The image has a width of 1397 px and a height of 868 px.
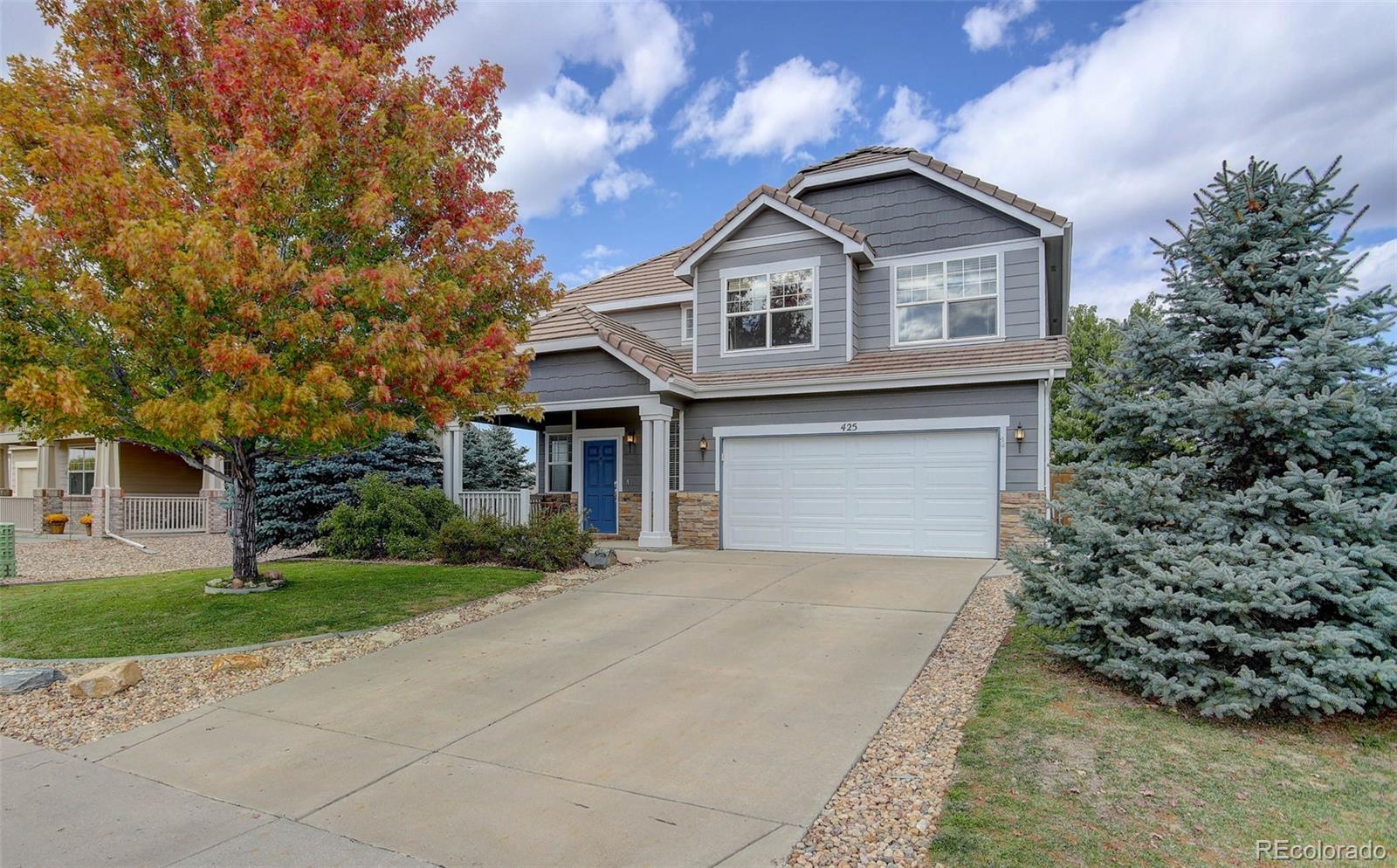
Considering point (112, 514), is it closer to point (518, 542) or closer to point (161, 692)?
point (518, 542)

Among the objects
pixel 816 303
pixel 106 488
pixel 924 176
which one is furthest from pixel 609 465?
pixel 106 488

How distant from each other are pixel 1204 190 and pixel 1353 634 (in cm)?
339

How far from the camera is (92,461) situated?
22859 millimetres

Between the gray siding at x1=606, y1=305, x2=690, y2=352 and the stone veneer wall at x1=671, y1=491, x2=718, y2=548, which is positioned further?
the gray siding at x1=606, y1=305, x2=690, y2=352

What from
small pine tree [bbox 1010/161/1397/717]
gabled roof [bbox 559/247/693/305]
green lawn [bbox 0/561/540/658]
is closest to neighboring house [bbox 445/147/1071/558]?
gabled roof [bbox 559/247/693/305]

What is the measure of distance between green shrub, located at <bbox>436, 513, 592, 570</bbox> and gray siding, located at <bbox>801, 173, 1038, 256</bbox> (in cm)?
749

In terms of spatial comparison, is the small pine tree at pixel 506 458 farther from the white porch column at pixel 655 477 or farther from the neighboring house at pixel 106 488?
the white porch column at pixel 655 477

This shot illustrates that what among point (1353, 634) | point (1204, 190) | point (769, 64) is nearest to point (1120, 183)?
point (769, 64)

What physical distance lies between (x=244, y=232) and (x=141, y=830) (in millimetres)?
4600

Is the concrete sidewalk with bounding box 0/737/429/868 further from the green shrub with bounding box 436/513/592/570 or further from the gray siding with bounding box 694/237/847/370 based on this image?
the gray siding with bounding box 694/237/847/370

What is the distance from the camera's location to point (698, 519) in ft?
45.0

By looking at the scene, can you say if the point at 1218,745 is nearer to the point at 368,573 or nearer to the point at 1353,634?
the point at 1353,634

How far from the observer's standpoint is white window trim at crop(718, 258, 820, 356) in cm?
1332

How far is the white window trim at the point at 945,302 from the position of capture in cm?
1239
